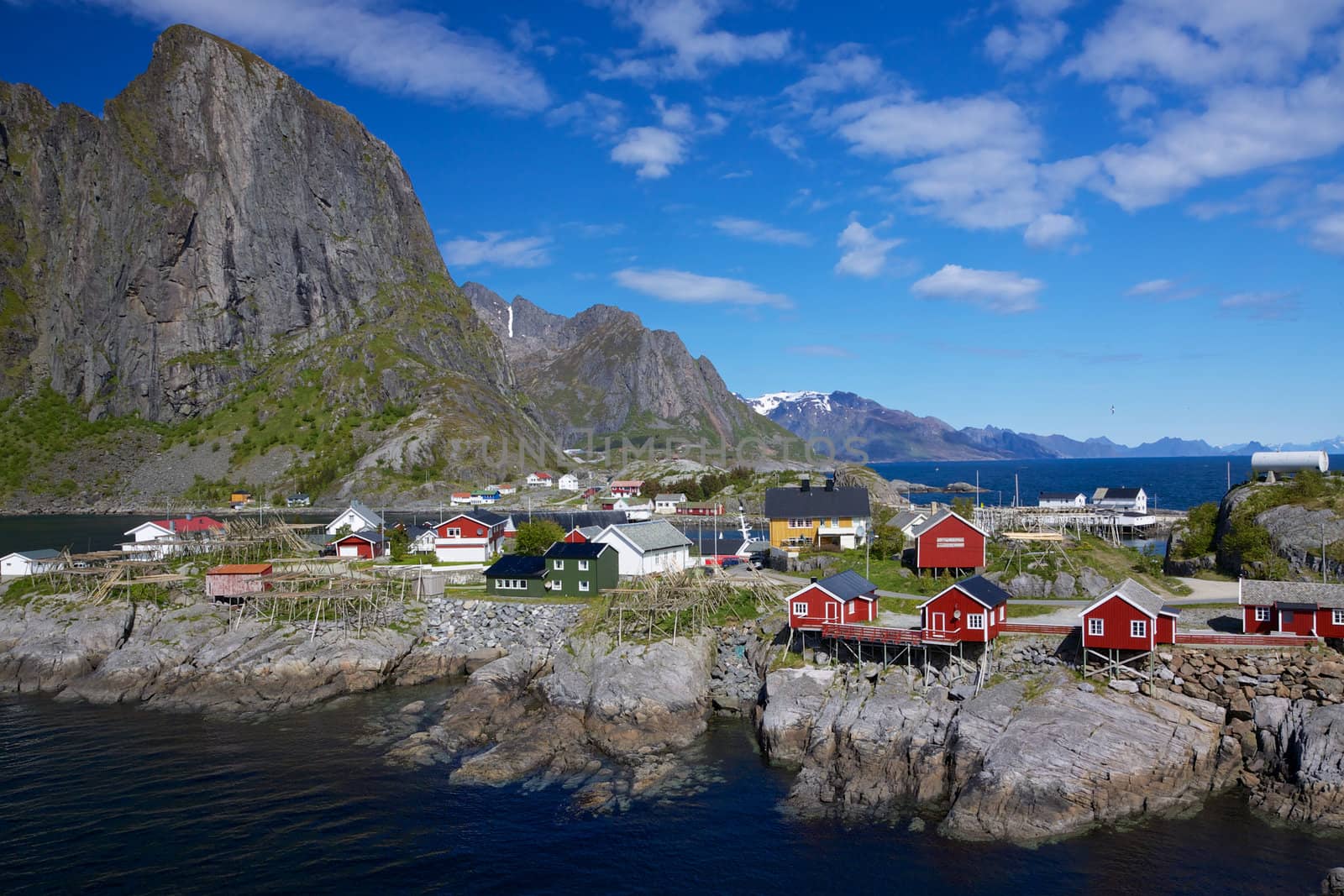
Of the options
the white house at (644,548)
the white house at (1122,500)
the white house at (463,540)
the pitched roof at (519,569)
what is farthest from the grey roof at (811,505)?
the white house at (1122,500)

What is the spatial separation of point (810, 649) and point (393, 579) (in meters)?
33.7

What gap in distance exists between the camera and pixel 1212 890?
2664 cm

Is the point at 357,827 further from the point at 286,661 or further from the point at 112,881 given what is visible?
the point at 286,661

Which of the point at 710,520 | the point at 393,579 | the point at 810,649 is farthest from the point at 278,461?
the point at 810,649

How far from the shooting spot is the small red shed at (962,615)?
39.9m

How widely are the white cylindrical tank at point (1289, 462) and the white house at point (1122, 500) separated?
2121 inches

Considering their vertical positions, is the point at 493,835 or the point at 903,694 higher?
the point at 903,694

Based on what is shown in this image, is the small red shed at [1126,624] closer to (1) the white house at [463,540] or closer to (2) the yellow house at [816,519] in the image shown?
(2) the yellow house at [816,519]

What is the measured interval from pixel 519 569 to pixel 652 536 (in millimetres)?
11253

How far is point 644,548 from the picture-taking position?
65125 mm

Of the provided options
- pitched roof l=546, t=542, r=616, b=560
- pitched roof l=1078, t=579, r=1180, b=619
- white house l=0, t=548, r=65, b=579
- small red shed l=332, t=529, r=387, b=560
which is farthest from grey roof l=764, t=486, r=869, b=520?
white house l=0, t=548, r=65, b=579

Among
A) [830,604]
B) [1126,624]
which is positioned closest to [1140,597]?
[1126,624]

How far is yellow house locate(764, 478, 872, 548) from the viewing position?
3007 inches

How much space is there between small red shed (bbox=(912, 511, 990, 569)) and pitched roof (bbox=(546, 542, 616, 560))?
2241 centimetres
